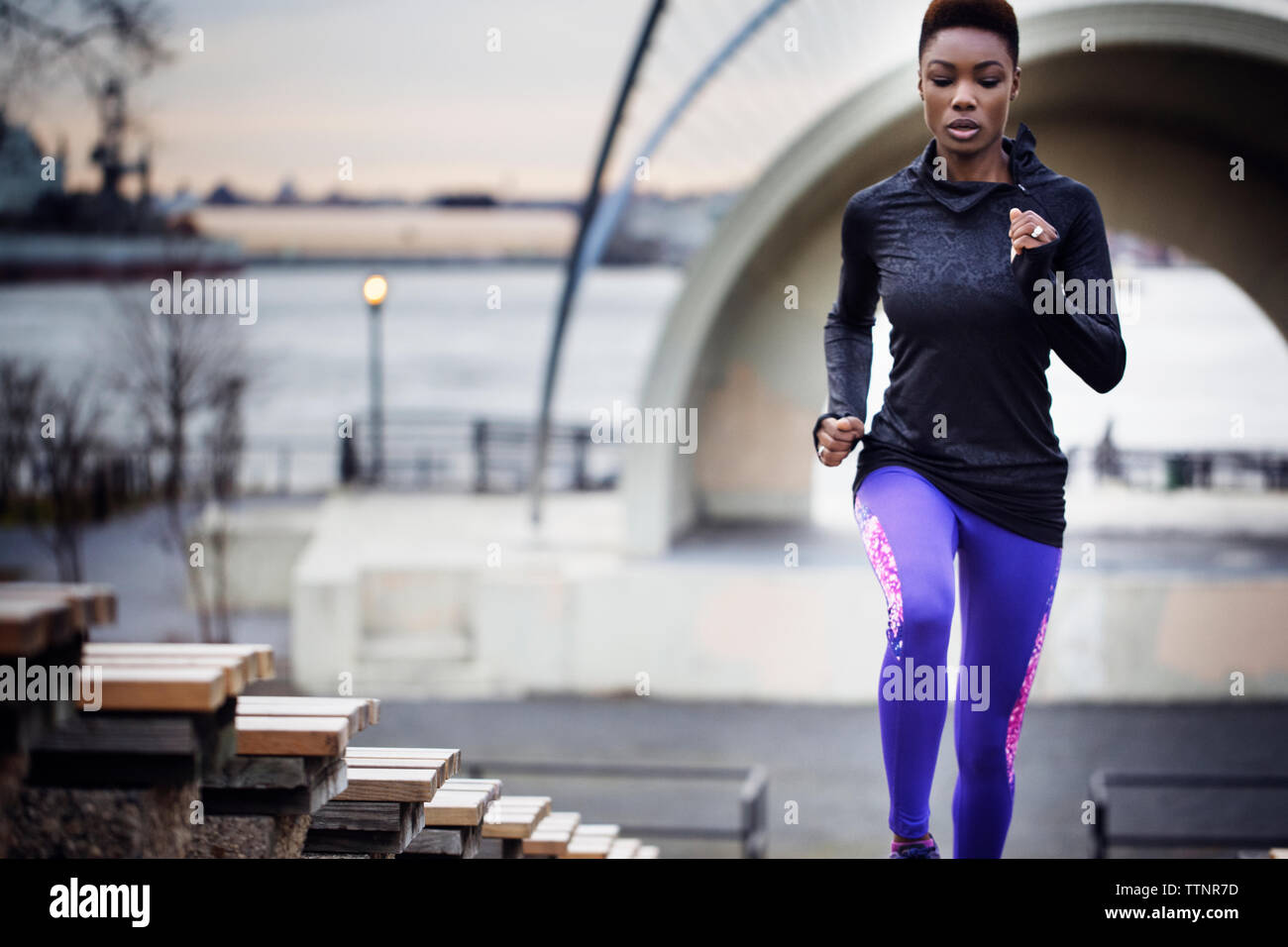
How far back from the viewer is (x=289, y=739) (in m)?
3.51

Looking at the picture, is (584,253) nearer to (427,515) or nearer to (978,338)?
(427,515)

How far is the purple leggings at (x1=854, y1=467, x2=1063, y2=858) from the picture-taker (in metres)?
3.39

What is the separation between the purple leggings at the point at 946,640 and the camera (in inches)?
133

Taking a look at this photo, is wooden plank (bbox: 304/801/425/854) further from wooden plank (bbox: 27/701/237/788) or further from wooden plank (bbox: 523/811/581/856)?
wooden plank (bbox: 523/811/581/856)

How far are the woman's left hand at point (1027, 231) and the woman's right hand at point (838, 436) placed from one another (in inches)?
23.7

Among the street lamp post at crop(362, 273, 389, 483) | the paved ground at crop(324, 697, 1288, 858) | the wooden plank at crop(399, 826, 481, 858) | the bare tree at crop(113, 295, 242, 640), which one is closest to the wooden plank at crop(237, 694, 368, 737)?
the wooden plank at crop(399, 826, 481, 858)

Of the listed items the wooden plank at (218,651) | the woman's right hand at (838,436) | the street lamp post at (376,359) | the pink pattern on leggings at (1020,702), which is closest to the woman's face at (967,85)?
the woman's right hand at (838,436)

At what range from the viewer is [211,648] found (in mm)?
3539

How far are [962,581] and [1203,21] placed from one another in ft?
33.1

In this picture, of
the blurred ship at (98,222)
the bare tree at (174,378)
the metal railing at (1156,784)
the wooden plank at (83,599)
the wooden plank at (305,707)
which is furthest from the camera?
the bare tree at (174,378)

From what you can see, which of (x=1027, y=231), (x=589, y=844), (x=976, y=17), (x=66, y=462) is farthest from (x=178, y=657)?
(x=66, y=462)

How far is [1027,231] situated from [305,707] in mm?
2148

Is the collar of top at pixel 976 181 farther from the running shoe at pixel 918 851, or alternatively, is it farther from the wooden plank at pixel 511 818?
the wooden plank at pixel 511 818

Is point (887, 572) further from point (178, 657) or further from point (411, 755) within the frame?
point (178, 657)
